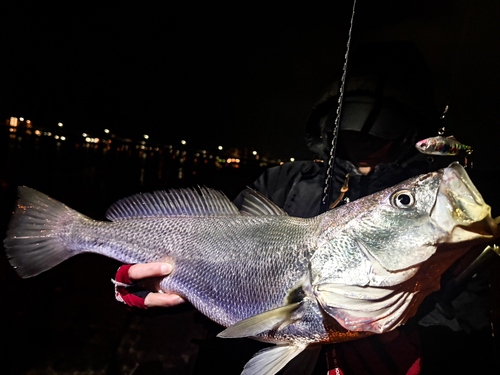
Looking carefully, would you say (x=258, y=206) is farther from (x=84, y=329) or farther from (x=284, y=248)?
(x=84, y=329)

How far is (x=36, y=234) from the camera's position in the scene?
5.21 ft

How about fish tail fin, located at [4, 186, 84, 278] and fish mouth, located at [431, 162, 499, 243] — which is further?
fish tail fin, located at [4, 186, 84, 278]

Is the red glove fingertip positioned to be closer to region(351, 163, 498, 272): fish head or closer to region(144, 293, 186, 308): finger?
region(144, 293, 186, 308): finger

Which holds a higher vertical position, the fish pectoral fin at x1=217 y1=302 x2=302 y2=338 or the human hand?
the fish pectoral fin at x1=217 y1=302 x2=302 y2=338

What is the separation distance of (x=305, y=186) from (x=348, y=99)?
0.82 m

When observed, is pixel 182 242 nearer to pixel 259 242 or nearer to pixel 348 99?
pixel 259 242

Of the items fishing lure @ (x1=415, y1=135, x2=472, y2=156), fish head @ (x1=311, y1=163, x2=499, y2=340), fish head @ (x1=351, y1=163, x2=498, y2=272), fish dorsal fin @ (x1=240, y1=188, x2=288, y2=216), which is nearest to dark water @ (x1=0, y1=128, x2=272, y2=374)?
fish dorsal fin @ (x1=240, y1=188, x2=288, y2=216)

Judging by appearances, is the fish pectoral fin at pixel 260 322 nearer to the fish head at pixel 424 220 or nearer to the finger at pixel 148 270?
the fish head at pixel 424 220

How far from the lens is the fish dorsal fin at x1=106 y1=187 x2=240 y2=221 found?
59.0 inches

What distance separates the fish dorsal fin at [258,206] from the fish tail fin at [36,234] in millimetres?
1120

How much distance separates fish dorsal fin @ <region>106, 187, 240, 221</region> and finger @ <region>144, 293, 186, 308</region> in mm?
487

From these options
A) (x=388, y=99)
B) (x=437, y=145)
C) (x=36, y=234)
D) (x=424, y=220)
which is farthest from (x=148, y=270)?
(x=388, y=99)

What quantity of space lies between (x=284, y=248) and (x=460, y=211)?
0.67m

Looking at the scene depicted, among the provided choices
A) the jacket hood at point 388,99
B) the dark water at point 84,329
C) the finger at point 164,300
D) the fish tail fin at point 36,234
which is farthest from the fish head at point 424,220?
the fish tail fin at point 36,234
